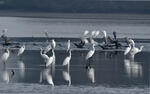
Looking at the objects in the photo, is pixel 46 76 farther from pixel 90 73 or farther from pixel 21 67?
pixel 21 67

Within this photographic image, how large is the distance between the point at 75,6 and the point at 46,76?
46175 mm

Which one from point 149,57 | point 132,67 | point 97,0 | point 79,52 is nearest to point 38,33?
point 79,52

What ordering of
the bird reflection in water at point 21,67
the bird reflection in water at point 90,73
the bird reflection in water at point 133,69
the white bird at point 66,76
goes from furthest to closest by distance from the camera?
the bird reflection in water at point 133,69, the bird reflection in water at point 21,67, the bird reflection in water at point 90,73, the white bird at point 66,76

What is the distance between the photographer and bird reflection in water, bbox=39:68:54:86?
17438mm

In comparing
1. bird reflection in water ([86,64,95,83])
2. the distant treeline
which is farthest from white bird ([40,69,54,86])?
the distant treeline

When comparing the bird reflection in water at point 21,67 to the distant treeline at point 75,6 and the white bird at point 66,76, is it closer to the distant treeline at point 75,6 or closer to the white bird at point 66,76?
the white bird at point 66,76

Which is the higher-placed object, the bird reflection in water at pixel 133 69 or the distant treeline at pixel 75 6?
the distant treeline at pixel 75 6

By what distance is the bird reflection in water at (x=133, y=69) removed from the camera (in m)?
19.0

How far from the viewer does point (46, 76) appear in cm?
1823

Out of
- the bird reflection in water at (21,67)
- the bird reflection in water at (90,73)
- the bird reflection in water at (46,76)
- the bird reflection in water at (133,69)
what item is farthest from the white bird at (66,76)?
the bird reflection in water at (133,69)

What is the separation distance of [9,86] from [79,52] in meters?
8.65

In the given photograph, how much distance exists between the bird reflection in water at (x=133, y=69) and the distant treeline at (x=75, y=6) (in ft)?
131

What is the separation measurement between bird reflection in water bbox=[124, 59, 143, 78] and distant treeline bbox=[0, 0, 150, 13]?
3999 centimetres

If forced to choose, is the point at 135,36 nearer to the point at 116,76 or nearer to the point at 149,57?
the point at 149,57
